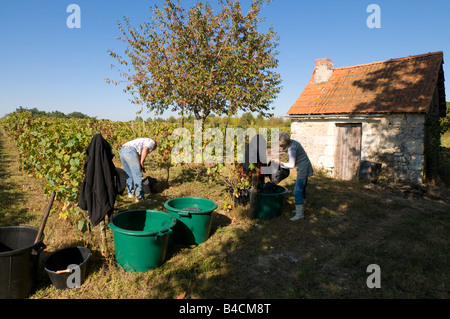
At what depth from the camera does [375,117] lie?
9.09m

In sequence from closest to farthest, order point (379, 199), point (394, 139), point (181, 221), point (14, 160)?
point (181, 221) < point (379, 199) < point (394, 139) < point (14, 160)

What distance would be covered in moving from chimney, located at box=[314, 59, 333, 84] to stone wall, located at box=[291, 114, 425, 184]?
2584 mm

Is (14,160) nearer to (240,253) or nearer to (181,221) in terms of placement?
(181,221)

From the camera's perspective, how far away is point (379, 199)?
23.2 ft

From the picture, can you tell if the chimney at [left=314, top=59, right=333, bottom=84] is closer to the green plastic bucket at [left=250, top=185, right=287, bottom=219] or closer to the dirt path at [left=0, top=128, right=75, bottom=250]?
the green plastic bucket at [left=250, top=185, right=287, bottom=219]

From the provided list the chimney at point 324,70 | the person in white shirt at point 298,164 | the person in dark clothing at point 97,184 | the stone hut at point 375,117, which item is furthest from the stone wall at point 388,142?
the person in dark clothing at point 97,184

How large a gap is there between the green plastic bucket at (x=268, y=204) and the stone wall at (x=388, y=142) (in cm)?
576

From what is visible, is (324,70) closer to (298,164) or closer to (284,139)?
(298,164)

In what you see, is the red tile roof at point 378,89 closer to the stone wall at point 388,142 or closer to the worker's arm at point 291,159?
the stone wall at point 388,142

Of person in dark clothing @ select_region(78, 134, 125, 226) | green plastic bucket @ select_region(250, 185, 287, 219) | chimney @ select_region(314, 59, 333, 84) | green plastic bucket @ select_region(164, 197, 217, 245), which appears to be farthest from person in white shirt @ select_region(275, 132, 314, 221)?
chimney @ select_region(314, 59, 333, 84)

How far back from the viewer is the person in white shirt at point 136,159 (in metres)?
5.86

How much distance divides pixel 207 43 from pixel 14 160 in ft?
32.8

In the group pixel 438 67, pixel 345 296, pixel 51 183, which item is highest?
pixel 438 67

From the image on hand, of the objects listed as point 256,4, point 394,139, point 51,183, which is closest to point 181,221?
point 51,183
